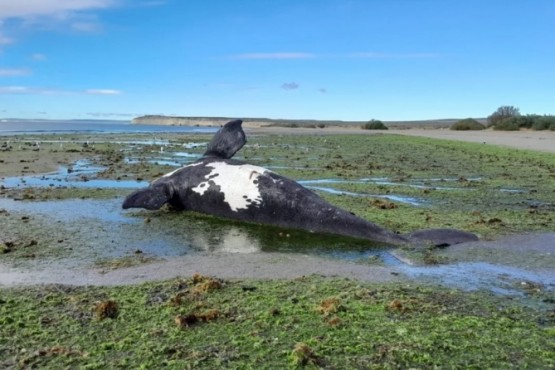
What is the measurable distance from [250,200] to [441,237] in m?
2.92

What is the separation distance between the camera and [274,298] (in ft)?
15.6

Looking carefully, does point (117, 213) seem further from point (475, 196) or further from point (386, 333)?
point (475, 196)

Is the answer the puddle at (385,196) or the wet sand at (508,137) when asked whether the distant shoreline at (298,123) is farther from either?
the puddle at (385,196)

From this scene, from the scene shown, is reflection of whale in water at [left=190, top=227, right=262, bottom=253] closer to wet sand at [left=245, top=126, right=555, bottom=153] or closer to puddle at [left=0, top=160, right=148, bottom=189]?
puddle at [left=0, top=160, right=148, bottom=189]

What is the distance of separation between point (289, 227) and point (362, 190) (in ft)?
15.2

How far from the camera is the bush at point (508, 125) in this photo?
175 feet

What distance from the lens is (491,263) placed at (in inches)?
238

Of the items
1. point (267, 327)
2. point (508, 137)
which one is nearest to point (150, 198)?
point (267, 327)

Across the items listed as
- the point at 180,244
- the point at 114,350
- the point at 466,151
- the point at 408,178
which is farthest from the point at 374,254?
the point at 466,151

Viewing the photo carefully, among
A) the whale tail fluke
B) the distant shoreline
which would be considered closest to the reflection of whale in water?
the whale tail fluke

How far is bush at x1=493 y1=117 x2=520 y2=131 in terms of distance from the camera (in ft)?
175

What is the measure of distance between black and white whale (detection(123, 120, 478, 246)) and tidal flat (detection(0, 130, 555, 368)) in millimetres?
241

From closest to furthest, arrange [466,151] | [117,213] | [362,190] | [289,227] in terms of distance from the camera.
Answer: [289,227] → [117,213] → [362,190] → [466,151]

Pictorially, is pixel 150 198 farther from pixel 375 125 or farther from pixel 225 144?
pixel 375 125
